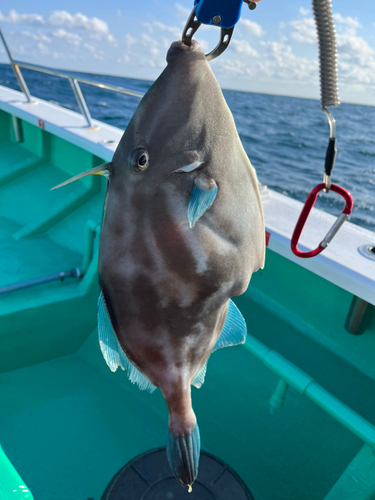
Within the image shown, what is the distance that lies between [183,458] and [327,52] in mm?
1038

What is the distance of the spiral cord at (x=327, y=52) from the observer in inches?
37.0

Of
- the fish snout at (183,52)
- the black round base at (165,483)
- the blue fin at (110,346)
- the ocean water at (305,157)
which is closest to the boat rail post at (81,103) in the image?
the ocean water at (305,157)

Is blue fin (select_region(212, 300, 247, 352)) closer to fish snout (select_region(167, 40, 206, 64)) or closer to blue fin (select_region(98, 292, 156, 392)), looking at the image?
blue fin (select_region(98, 292, 156, 392))

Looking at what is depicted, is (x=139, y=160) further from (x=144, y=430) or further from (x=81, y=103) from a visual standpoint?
(x=81, y=103)

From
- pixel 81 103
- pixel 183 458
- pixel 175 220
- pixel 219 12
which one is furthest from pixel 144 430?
pixel 81 103

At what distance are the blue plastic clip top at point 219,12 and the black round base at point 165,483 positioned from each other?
1.96m

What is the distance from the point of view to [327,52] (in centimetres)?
99

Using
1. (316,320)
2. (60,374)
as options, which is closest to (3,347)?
(60,374)

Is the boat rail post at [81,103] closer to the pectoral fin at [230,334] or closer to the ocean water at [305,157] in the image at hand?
the ocean water at [305,157]

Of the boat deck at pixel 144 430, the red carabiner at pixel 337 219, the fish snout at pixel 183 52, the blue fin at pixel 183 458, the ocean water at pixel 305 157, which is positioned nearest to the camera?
the fish snout at pixel 183 52

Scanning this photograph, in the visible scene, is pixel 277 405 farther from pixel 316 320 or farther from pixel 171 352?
pixel 171 352

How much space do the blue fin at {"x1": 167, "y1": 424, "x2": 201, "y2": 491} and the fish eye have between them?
0.65 m

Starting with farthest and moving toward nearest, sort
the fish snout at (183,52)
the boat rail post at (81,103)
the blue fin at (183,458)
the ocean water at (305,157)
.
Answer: the ocean water at (305,157) → the boat rail post at (81,103) → the blue fin at (183,458) → the fish snout at (183,52)

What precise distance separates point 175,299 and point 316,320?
1.82 m
